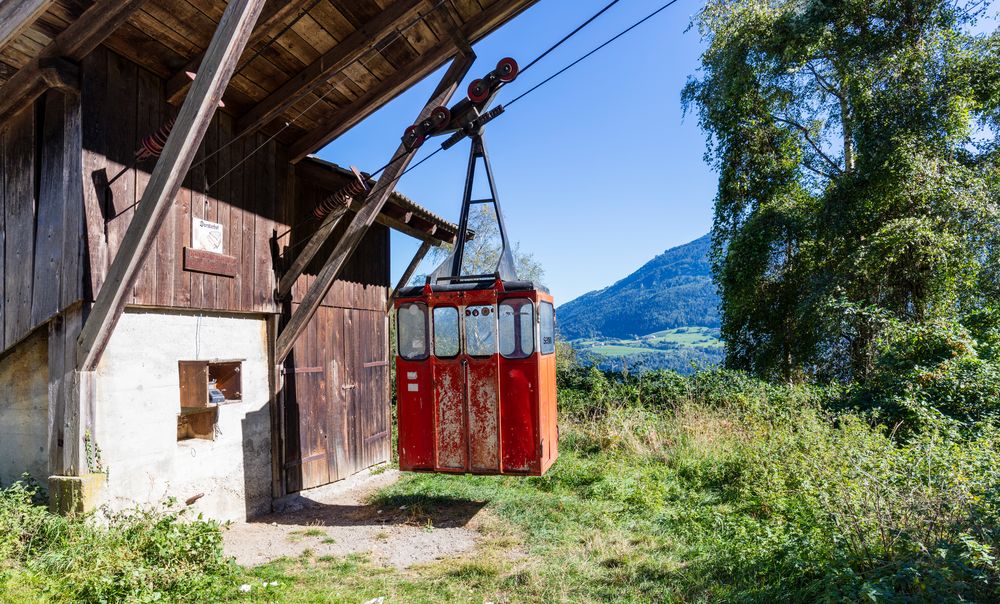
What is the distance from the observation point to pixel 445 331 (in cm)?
651

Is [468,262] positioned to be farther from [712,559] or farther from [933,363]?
[712,559]

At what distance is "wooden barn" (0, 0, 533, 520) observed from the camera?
471 centimetres

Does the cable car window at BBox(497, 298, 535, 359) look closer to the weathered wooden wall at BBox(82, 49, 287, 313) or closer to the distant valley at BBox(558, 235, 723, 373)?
the weathered wooden wall at BBox(82, 49, 287, 313)

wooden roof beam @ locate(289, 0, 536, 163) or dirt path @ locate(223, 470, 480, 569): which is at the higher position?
wooden roof beam @ locate(289, 0, 536, 163)

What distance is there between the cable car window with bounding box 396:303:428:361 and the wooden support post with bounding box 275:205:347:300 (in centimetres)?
143

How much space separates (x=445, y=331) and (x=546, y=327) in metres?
1.24

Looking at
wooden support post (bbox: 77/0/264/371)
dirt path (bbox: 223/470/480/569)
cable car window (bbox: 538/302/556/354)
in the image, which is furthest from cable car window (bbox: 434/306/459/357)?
wooden support post (bbox: 77/0/264/371)

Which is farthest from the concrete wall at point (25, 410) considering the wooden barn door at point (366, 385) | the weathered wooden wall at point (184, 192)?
the wooden barn door at point (366, 385)

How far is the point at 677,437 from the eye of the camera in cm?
904

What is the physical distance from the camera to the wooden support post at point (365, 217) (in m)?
6.71

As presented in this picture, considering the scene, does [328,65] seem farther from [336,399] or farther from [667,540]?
[667,540]

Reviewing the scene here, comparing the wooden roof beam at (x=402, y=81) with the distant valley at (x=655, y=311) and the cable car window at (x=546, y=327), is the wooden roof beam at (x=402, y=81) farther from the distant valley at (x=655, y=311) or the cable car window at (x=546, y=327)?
the distant valley at (x=655, y=311)

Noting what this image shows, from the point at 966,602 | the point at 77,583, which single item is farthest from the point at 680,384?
the point at 77,583

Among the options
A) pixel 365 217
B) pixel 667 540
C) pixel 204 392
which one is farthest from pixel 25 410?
pixel 667 540
